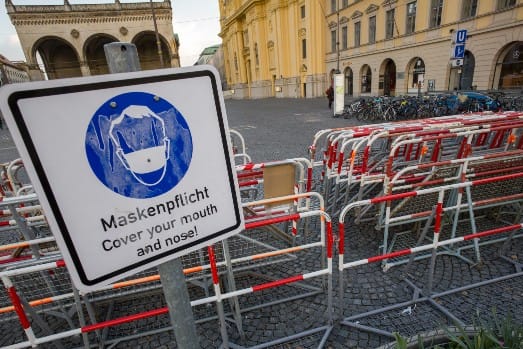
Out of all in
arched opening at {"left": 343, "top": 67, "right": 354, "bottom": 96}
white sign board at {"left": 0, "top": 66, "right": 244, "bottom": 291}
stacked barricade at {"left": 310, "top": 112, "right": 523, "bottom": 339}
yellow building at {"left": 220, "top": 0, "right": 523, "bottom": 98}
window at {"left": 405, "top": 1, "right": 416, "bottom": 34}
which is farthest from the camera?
arched opening at {"left": 343, "top": 67, "right": 354, "bottom": 96}

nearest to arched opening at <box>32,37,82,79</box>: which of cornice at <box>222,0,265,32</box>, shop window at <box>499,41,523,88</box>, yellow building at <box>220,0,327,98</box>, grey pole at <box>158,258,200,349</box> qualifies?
cornice at <box>222,0,265,32</box>

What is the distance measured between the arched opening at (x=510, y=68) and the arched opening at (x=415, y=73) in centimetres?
540

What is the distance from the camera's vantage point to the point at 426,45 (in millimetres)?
20844

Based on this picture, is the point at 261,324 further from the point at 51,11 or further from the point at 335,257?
the point at 51,11

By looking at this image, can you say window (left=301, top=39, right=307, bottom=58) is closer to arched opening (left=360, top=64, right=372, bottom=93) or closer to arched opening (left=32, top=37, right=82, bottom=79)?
arched opening (left=360, top=64, right=372, bottom=93)

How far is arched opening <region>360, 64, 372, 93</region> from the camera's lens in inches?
1130

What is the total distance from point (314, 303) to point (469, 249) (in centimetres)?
221

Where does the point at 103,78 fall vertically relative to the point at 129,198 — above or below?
above

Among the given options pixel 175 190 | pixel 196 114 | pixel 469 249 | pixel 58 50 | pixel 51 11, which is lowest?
pixel 469 249

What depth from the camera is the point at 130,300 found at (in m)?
3.13

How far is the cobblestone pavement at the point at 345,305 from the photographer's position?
2549 millimetres

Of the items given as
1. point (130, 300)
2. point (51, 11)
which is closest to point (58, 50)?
point (51, 11)

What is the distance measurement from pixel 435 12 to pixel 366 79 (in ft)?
31.3

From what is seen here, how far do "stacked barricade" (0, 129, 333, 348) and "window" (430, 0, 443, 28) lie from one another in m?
23.0
